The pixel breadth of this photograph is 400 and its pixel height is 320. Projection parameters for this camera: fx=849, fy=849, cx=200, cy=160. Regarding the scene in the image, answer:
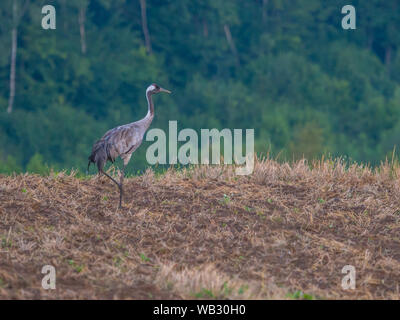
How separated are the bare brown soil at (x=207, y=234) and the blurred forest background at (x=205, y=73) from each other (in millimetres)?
25220

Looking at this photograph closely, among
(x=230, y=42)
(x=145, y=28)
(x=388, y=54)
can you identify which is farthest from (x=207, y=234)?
(x=388, y=54)

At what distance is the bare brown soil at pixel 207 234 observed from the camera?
305 inches

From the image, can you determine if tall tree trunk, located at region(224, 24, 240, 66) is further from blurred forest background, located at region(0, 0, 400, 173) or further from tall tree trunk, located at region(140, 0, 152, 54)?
tall tree trunk, located at region(140, 0, 152, 54)

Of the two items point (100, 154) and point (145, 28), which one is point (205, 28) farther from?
point (100, 154)

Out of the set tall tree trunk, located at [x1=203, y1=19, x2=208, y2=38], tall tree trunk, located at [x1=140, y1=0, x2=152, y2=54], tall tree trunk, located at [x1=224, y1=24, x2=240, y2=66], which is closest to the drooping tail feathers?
tall tree trunk, located at [x1=140, y1=0, x2=152, y2=54]

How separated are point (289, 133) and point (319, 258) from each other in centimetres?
3393

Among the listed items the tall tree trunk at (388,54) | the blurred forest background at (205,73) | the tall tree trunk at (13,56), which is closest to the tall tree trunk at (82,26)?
the blurred forest background at (205,73)

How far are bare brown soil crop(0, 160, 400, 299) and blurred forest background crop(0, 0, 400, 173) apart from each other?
82.7 feet

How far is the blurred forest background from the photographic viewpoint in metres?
39.1

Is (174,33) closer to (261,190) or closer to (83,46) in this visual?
(83,46)

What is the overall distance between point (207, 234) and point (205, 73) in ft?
124

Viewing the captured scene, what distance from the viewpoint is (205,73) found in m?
46.4

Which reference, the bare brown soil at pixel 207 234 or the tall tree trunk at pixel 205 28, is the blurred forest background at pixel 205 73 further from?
the bare brown soil at pixel 207 234

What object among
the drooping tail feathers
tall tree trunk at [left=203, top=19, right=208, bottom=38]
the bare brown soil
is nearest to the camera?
the bare brown soil
